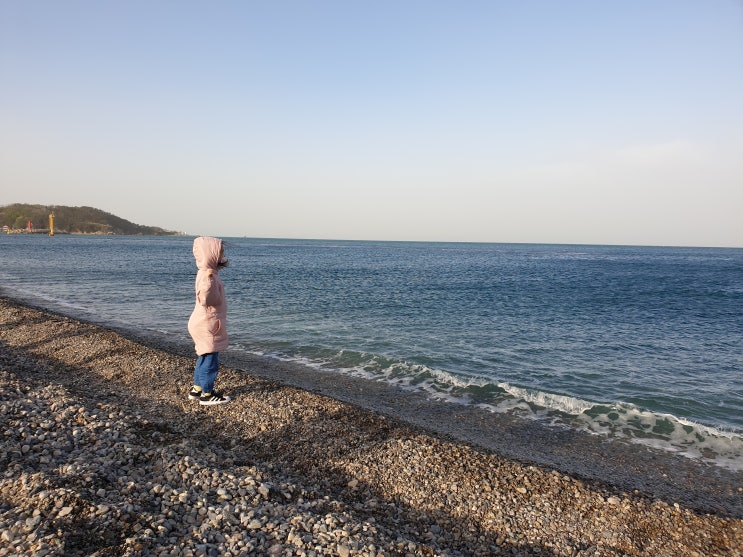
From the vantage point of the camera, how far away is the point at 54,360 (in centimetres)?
1236

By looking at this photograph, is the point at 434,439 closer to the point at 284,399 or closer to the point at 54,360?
the point at 284,399

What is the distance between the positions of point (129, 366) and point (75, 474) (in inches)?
269

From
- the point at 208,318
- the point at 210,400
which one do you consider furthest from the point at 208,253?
the point at 210,400

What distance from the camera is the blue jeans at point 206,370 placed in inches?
360

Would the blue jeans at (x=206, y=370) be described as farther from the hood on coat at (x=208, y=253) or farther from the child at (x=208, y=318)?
the hood on coat at (x=208, y=253)

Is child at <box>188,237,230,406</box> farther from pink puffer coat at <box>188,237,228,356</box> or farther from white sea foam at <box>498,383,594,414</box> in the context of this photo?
white sea foam at <box>498,383,594,414</box>

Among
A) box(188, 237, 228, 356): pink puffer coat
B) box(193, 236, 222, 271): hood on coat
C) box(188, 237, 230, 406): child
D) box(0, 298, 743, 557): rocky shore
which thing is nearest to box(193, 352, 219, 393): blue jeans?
box(188, 237, 230, 406): child

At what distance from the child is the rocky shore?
0.42 m

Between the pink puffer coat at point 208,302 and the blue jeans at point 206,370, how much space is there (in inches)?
8.1

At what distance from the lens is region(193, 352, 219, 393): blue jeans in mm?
9133

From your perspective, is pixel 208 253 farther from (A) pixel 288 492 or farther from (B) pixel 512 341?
(B) pixel 512 341

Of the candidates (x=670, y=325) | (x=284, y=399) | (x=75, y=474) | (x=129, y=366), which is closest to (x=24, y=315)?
(x=129, y=366)

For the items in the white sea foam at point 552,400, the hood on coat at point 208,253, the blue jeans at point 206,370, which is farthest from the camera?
the white sea foam at point 552,400

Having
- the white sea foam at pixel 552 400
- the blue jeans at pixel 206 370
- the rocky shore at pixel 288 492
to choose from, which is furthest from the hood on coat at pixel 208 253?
the white sea foam at pixel 552 400
